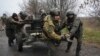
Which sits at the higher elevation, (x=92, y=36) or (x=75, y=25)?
(x=75, y=25)

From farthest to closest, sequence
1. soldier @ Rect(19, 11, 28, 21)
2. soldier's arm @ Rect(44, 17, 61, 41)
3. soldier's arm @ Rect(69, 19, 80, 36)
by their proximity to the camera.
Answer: soldier @ Rect(19, 11, 28, 21) < soldier's arm @ Rect(69, 19, 80, 36) < soldier's arm @ Rect(44, 17, 61, 41)

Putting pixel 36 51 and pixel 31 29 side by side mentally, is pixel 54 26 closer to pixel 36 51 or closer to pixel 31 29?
pixel 36 51

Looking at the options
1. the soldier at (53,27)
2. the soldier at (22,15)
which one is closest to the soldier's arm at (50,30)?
the soldier at (53,27)

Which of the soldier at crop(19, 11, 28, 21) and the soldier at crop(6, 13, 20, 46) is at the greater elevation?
the soldier at crop(19, 11, 28, 21)

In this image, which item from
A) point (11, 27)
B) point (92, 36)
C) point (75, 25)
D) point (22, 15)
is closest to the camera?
point (75, 25)

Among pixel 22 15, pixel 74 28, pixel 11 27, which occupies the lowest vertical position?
pixel 11 27

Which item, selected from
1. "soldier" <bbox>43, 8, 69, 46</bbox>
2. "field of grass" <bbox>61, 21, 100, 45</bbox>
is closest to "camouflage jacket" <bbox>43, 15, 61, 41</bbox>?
"soldier" <bbox>43, 8, 69, 46</bbox>

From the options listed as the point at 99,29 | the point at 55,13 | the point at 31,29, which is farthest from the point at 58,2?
the point at 55,13

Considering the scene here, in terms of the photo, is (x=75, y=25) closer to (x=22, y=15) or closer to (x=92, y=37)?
(x=22, y=15)

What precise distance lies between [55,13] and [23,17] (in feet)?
22.7

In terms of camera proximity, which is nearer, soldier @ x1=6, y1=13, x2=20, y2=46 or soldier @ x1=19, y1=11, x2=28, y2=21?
soldier @ x1=19, y1=11, x2=28, y2=21

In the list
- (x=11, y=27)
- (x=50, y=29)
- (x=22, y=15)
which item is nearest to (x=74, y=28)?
(x=50, y=29)

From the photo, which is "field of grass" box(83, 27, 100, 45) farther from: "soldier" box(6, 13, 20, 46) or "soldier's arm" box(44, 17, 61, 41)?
"soldier's arm" box(44, 17, 61, 41)

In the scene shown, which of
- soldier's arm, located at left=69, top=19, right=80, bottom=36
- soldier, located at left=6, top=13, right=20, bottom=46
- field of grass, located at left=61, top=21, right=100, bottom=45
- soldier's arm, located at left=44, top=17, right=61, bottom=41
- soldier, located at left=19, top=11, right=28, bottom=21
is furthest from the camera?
field of grass, located at left=61, top=21, right=100, bottom=45
